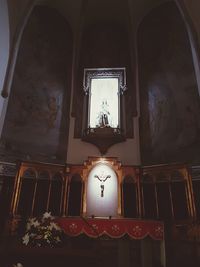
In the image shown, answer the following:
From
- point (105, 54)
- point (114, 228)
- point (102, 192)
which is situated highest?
point (105, 54)

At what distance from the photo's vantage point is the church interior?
6453mm

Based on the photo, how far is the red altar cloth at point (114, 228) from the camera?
19.3 feet

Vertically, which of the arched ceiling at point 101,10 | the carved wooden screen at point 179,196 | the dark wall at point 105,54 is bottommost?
the carved wooden screen at point 179,196

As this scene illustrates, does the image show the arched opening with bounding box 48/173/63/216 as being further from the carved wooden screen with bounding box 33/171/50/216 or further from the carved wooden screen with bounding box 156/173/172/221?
the carved wooden screen with bounding box 156/173/172/221

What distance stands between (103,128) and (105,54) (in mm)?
4264

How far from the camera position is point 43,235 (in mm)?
5234

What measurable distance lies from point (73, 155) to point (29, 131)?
1934 mm

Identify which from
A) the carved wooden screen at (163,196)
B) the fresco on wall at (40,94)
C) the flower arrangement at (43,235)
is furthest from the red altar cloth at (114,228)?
the fresco on wall at (40,94)

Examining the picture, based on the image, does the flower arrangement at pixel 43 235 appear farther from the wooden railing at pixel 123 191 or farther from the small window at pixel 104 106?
the small window at pixel 104 106

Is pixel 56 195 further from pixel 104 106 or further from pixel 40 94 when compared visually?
pixel 104 106

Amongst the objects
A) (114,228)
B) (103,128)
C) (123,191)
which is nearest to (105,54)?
(103,128)

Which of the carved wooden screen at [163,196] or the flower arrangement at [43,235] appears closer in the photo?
the flower arrangement at [43,235]

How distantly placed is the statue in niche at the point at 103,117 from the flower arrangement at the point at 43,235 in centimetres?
468

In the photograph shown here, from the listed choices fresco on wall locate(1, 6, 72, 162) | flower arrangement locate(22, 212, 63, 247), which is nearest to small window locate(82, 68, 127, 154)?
fresco on wall locate(1, 6, 72, 162)
